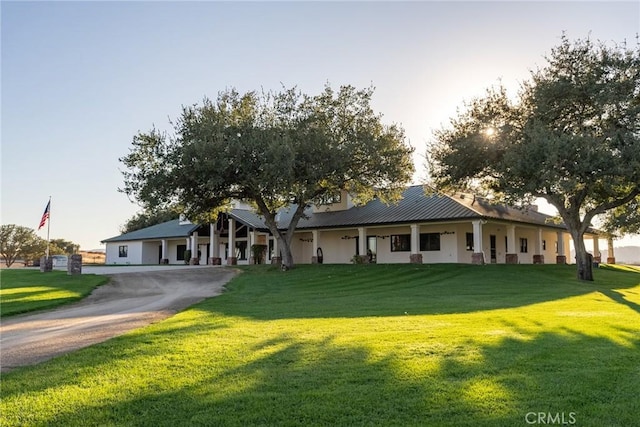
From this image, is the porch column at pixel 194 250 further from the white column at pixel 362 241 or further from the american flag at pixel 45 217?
the white column at pixel 362 241

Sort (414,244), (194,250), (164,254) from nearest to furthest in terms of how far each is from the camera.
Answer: (414,244), (194,250), (164,254)

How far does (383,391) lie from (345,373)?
76 centimetres

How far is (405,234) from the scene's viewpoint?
3250 centimetres

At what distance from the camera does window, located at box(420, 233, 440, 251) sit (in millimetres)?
31203

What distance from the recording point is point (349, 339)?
7828 millimetres

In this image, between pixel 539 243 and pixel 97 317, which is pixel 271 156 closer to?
pixel 97 317

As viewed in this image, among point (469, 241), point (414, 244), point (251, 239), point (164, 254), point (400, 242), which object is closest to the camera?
point (414, 244)

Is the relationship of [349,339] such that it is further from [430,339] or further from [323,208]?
[323,208]

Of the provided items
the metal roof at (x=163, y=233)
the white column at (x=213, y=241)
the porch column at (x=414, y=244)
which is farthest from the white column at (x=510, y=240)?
the metal roof at (x=163, y=233)

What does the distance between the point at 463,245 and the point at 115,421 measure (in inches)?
1110

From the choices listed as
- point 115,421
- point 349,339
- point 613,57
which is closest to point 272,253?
point 613,57

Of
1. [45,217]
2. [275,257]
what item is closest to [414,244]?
[275,257]

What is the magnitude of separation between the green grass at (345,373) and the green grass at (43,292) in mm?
5124

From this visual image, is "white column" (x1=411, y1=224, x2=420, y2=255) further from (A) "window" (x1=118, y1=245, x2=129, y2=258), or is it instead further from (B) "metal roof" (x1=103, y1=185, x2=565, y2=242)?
(A) "window" (x1=118, y1=245, x2=129, y2=258)
